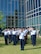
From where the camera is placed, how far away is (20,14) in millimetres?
47281

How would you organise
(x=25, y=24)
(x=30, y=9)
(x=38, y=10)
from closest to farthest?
(x=38, y=10)
(x=30, y=9)
(x=25, y=24)

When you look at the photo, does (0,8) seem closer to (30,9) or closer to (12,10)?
(12,10)

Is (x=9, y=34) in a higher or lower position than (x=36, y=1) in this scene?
lower

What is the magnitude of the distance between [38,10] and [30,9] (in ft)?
19.1

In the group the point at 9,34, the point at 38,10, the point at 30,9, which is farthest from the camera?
the point at 30,9

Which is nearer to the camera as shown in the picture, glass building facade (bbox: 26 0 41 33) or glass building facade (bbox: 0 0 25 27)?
glass building facade (bbox: 26 0 41 33)

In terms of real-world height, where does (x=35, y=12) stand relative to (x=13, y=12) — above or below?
below

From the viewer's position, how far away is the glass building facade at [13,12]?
46.2 m

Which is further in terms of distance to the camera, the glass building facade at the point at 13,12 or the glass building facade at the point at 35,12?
the glass building facade at the point at 13,12

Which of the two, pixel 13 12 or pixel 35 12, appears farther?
pixel 13 12

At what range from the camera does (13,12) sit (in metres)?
46.6

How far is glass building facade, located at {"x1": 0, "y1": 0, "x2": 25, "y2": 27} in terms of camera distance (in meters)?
46.2

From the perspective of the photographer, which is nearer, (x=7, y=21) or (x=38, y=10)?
(x=38, y=10)

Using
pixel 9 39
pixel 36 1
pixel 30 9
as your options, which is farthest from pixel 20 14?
pixel 9 39
